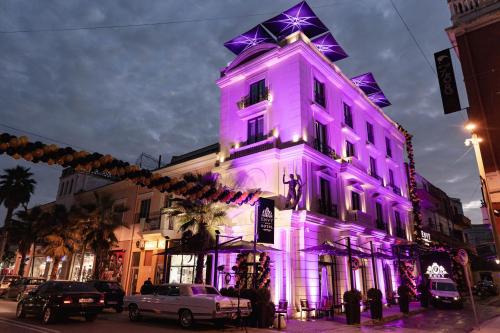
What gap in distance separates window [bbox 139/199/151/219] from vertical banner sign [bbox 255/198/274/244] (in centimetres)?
1461

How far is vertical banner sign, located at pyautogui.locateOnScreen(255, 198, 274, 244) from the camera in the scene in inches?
605

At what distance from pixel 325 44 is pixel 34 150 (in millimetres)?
21195

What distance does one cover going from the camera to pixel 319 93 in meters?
23.7

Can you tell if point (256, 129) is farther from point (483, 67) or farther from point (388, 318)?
point (388, 318)

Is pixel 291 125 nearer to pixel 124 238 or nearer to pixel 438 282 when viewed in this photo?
pixel 438 282

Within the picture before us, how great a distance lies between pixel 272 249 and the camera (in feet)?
56.3

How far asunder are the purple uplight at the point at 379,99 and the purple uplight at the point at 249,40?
40.5 feet

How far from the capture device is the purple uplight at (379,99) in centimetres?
3141

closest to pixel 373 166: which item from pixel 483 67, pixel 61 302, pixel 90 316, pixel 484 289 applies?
pixel 483 67

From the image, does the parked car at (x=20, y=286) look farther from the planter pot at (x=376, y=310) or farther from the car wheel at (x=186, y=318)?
the planter pot at (x=376, y=310)

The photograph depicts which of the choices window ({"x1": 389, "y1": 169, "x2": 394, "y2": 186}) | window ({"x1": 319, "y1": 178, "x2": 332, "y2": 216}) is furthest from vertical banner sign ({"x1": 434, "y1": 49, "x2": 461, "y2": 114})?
window ({"x1": 389, "y1": 169, "x2": 394, "y2": 186})

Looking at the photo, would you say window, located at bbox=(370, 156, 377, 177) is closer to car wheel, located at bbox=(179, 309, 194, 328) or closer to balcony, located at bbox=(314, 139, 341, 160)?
balcony, located at bbox=(314, 139, 341, 160)

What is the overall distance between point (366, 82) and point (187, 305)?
81.0ft

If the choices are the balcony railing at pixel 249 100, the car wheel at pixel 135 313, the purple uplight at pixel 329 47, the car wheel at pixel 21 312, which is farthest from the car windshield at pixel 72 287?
the purple uplight at pixel 329 47
